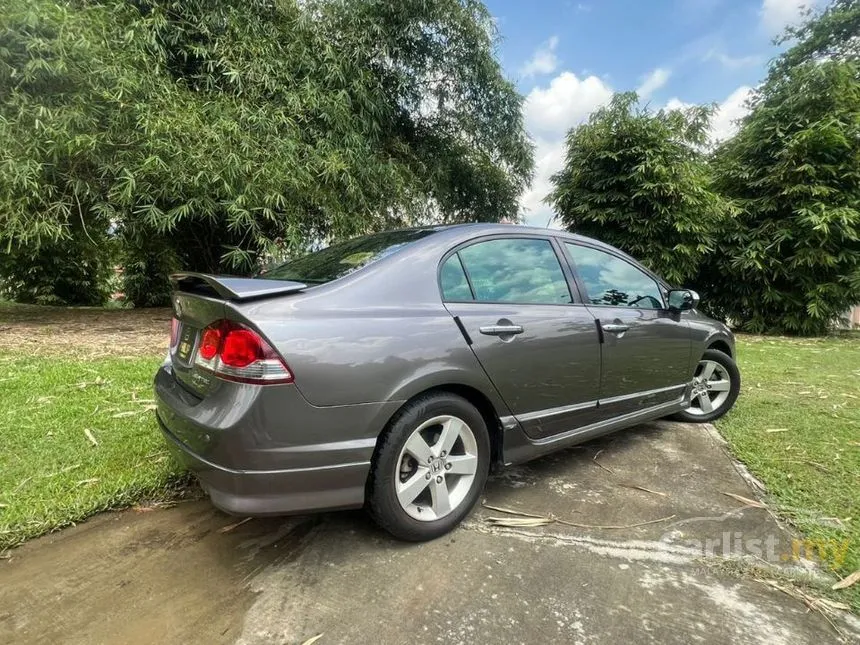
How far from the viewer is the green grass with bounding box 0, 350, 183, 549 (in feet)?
6.75

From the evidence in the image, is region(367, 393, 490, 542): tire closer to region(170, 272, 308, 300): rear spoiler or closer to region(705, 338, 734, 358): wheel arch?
region(170, 272, 308, 300): rear spoiler

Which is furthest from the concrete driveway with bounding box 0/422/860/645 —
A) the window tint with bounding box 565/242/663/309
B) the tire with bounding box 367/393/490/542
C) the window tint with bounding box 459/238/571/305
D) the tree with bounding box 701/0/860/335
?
the tree with bounding box 701/0/860/335

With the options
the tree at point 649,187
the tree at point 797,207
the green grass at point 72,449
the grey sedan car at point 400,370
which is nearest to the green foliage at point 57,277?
the green grass at point 72,449

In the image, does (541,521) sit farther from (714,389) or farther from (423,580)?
(714,389)

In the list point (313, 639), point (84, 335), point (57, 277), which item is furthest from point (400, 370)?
point (57, 277)

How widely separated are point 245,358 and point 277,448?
1.08 feet

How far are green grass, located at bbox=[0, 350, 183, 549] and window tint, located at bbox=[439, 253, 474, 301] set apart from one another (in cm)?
168

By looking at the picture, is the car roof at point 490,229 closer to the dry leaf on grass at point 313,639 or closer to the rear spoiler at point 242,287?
the rear spoiler at point 242,287

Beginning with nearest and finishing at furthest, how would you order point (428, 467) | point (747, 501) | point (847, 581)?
point (847, 581)
point (428, 467)
point (747, 501)

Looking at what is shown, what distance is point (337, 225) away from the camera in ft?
23.2

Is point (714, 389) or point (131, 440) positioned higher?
point (714, 389)

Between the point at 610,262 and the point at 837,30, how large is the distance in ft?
60.3

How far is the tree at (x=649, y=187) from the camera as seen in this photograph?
27.3 ft

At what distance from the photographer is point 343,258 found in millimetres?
2260
